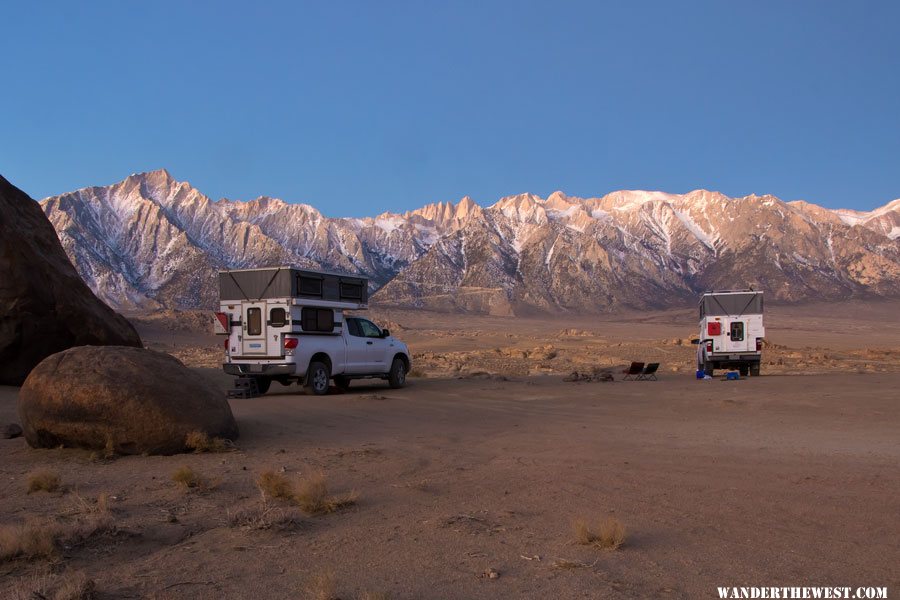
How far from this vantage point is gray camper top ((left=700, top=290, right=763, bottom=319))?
25016mm

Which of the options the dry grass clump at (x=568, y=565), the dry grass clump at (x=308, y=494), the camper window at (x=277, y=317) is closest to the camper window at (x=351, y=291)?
the camper window at (x=277, y=317)

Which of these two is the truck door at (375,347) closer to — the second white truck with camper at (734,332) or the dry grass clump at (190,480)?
the second white truck with camper at (734,332)

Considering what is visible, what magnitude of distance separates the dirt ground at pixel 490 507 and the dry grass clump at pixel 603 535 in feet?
0.22

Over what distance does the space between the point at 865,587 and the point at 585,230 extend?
174493 mm

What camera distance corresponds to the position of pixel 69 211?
16050 centimetres

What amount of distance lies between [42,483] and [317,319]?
1087 centimetres

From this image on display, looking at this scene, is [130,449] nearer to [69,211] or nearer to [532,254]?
[532,254]

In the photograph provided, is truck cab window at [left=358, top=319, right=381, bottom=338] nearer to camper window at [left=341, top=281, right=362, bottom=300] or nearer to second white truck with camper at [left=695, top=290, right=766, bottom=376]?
camper window at [left=341, top=281, right=362, bottom=300]

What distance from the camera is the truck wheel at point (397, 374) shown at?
813 inches

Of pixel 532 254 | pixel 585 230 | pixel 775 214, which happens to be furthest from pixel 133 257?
pixel 775 214

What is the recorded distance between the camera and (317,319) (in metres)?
18.5

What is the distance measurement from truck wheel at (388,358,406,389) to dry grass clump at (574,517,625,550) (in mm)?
14732

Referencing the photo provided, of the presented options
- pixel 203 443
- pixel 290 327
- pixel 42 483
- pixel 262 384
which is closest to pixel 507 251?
pixel 262 384

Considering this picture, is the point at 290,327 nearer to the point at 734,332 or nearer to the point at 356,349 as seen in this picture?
the point at 356,349
